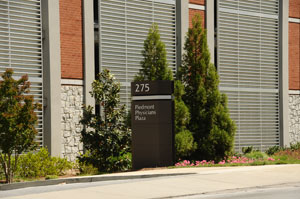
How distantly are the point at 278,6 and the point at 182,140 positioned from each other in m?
13.0

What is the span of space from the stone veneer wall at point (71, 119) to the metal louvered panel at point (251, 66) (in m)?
8.32

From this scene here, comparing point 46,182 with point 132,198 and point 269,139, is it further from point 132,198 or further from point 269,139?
point 269,139

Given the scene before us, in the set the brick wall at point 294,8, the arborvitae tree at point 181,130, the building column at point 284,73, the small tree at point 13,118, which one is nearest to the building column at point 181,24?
the arborvitae tree at point 181,130

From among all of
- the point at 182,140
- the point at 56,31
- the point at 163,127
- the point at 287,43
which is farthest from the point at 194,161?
the point at 287,43

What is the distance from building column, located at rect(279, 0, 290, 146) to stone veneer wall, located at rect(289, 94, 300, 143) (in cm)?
60

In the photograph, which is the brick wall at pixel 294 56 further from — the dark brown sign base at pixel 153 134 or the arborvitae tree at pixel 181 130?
the dark brown sign base at pixel 153 134

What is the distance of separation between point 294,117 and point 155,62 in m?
12.4

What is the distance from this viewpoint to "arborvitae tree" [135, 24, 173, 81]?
20.1m

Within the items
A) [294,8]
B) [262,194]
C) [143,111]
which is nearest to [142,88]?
[143,111]

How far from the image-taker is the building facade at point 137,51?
19.7 m

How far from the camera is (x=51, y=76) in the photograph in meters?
19.7

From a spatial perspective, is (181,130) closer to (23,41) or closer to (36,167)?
(36,167)

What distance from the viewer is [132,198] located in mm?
10281

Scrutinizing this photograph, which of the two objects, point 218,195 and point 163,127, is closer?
point 218,195
